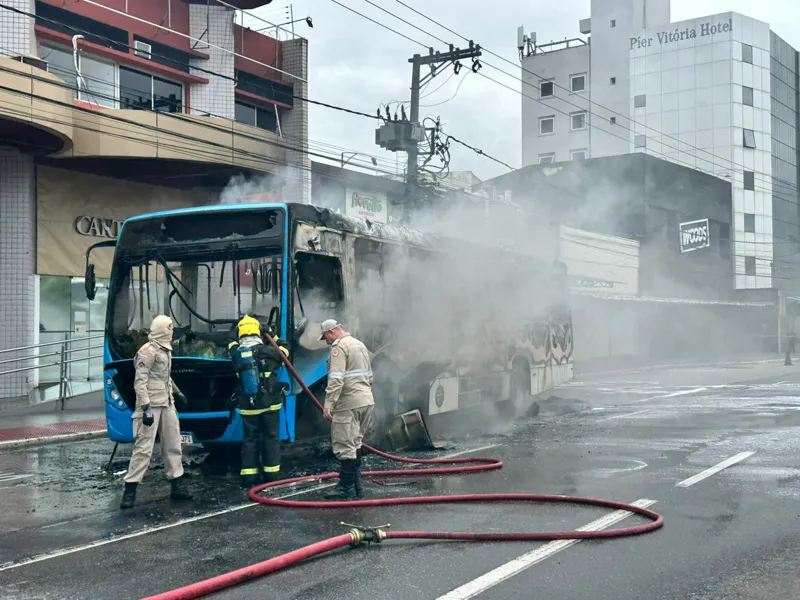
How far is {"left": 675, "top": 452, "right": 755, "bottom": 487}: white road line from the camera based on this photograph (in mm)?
8518

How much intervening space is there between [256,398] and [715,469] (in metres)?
4.95

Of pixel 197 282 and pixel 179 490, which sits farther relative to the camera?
pixel 197 282

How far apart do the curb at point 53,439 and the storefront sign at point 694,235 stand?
42353mm

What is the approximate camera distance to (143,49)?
19625mm

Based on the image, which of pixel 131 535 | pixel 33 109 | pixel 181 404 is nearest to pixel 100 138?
pixel 33 109

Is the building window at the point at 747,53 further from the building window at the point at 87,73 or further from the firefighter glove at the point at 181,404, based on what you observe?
the firefighter glove at the point at 181,404

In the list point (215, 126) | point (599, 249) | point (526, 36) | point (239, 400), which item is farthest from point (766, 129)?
point (239, 400)

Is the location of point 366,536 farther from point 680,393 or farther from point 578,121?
point 578,121

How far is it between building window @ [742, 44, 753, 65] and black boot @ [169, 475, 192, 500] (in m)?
60.9

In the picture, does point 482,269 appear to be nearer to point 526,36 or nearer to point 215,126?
point 215,126

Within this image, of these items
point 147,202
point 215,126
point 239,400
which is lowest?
point 239,400

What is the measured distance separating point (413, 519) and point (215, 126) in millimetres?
14335

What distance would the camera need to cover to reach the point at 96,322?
1908 cm

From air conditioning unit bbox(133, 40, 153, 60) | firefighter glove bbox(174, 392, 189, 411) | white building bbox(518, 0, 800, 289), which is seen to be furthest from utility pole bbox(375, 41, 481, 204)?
white building bbox(518, 0, 800, 289)
